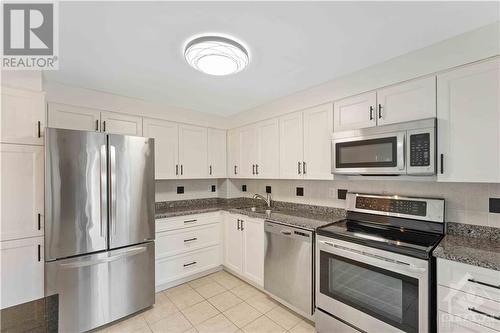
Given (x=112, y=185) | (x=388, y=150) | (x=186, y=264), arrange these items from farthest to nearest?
(x=186, y=264) < (x=112, y=185) < (x=388, y=150)

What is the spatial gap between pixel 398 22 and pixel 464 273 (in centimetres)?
154

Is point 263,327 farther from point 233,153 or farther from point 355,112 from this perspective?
point 233,153

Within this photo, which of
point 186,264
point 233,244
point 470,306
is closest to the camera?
point 470,306

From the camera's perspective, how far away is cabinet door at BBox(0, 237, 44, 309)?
1.63 meters

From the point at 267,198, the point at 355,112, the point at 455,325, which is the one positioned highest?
the point at 355,112

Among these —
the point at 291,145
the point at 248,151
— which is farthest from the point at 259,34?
the point at 248,151

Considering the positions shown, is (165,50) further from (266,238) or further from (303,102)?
(266,238)

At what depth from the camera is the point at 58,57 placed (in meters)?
1.69

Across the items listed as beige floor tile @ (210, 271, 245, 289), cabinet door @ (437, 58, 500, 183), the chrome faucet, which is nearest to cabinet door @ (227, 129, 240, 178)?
the chrome faucet

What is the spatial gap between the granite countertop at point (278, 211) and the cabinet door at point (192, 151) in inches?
20.8

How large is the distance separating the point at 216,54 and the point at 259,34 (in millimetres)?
328

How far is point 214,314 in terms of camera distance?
2.20m

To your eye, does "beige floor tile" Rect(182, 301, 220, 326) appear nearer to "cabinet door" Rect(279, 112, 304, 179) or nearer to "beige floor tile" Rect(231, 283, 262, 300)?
"beige floor tile" Rect(231, 283, 262, 300)

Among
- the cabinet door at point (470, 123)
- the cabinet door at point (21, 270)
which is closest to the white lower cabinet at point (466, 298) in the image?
the cabinet door at point (470, 123)
